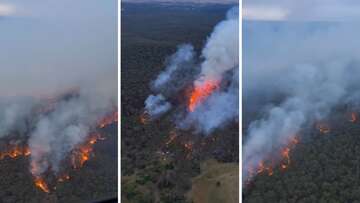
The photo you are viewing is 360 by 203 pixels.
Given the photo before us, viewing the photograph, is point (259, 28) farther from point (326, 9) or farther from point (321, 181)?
point (321, 181)

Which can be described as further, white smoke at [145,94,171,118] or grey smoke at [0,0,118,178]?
white smoke at [145,94,171,118]

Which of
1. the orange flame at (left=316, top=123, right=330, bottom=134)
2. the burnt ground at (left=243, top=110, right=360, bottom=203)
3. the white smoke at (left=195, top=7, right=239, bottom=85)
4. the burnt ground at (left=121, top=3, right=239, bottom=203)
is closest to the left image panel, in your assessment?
the burnt ground at (left=121, top=3, right=239, bottom=203)

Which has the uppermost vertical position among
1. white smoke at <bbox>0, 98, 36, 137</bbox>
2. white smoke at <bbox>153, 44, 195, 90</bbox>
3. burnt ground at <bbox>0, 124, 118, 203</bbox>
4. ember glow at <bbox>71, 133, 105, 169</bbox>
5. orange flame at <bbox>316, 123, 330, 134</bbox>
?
white smoke at <bbox>153, 44, 195, 90</bbox>

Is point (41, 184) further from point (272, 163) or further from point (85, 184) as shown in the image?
point (272, 163)

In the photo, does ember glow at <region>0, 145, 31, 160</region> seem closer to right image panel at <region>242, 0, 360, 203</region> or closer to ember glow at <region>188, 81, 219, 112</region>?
ember glow at <region>188, 81, 219, 112</region>

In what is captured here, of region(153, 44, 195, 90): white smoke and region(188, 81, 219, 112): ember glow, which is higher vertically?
region(153, 44, 195, 90): white smoke

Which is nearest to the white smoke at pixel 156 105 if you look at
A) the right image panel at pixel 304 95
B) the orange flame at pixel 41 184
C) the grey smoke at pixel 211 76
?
the grey smoke at pixel 211 76

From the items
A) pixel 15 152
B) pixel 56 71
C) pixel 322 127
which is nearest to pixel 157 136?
pixel 56 71
